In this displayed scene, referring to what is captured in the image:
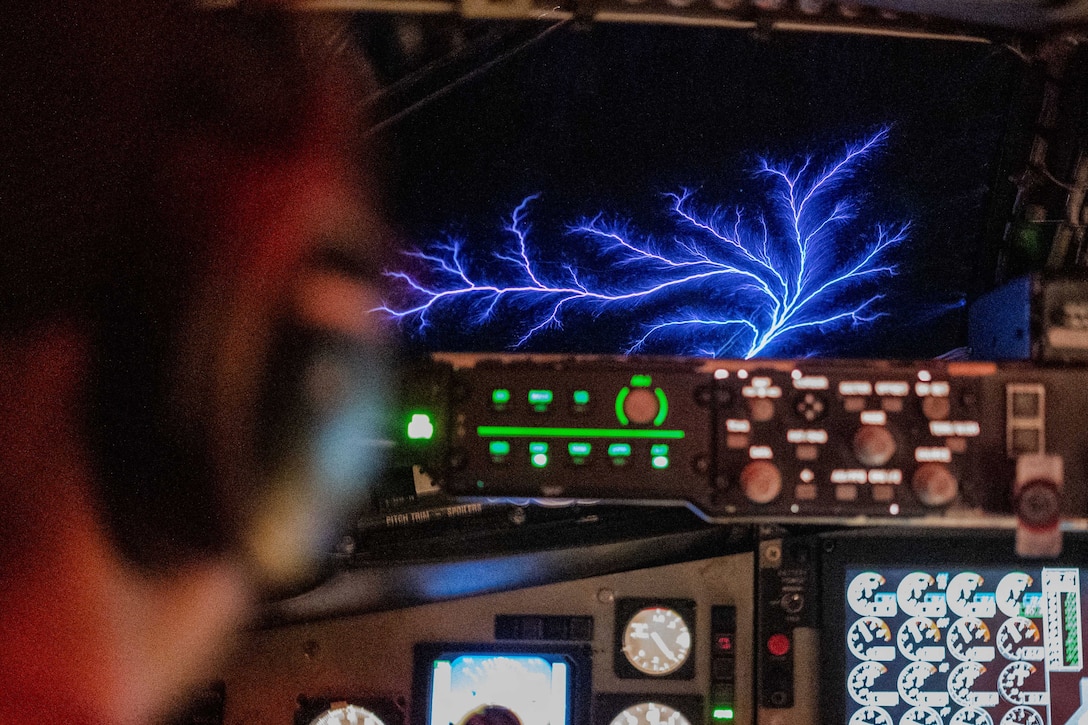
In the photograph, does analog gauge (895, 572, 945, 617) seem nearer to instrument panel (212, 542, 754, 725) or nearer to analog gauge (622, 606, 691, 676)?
instrument panel (212, 542, 754, 725)

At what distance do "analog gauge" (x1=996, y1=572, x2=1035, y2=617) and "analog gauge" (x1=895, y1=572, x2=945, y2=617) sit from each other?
104 millimetres

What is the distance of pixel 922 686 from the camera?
1433mm

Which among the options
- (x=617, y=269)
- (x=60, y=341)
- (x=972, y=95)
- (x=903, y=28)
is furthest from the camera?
(x=617, y=269)

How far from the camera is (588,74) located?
55.3 inches

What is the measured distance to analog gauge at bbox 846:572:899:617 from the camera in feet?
4.76

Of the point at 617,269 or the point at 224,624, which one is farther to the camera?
the point at 617,269

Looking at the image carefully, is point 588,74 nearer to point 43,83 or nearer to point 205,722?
point 43,83

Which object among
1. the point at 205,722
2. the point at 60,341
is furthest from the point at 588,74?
the point at 205,722

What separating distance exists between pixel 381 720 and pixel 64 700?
518mm

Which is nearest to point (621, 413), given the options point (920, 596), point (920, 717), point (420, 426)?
point (420, 426)

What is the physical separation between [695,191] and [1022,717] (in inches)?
42.4

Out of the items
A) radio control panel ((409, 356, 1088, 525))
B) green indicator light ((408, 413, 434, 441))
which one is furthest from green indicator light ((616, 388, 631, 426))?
green indicator light ((408, 413, 434, 441))

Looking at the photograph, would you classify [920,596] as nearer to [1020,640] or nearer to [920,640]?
[920,640]

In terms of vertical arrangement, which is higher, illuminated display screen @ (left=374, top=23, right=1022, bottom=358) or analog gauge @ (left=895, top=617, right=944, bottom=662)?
illuminated display screen @ (left=374, top=23, right=1022, bottom=358)
